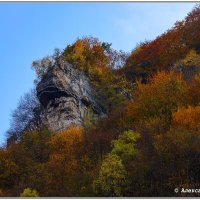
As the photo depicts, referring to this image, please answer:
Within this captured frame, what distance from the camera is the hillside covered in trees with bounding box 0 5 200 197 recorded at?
30.7 metres

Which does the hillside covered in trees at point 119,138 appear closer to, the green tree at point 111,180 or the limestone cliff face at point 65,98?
the green tree at point 111,180

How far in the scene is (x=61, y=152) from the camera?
40.9 meters

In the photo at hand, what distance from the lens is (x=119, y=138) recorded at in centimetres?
3819

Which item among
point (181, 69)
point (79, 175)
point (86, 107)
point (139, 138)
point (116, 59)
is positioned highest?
point (116, 59)

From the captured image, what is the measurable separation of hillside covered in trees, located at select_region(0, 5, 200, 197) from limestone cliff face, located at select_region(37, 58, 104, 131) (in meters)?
0.71

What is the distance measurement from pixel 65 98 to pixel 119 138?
49.5 feet

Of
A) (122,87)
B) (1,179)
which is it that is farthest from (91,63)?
(1,179)

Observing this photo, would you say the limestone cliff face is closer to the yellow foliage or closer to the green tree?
the yellow foliage

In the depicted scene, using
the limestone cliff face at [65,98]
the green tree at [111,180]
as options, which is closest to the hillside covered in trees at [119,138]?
the green tree at [111,180]

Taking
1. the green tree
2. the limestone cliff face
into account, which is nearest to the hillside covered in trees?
the green tree

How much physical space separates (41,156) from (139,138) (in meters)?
8.33

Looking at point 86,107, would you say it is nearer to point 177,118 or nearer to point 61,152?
point 61,152

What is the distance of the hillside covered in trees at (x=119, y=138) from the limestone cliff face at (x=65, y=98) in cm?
71

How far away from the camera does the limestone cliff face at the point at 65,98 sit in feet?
167
